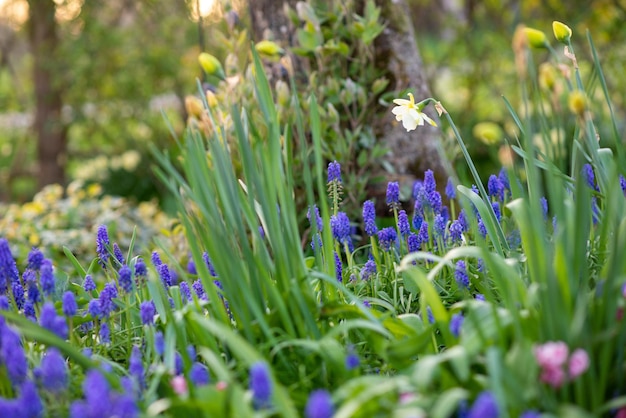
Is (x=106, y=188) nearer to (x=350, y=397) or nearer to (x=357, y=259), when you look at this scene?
(x=357, y=259)

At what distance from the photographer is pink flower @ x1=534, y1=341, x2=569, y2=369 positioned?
42.5 inches

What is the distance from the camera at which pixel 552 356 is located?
1.08m

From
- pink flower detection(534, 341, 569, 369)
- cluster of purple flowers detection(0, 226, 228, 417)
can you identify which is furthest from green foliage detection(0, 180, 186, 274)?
pink flower detection(534, 341, 569, 369)

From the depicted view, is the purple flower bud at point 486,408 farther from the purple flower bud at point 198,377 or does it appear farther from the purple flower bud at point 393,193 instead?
the purple flower bud at point 393,193

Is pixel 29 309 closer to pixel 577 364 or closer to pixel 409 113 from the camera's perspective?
pixel 409 113

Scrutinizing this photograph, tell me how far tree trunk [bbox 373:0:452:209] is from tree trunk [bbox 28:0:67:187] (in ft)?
13.7

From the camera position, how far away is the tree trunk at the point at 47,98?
6555 mm

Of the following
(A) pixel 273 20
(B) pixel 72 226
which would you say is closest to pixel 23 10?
(B) pixel 72 226

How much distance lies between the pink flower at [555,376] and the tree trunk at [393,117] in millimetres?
2056

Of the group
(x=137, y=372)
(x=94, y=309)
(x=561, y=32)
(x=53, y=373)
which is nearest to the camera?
(x=53, y=373)

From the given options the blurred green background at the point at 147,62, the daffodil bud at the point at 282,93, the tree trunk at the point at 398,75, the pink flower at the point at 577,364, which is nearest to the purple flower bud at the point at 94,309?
the pink flower at the point at 577,364

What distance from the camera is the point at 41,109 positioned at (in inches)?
269

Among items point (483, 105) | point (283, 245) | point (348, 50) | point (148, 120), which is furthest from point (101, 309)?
point (483, 105)

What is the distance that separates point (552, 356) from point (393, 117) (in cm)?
216
